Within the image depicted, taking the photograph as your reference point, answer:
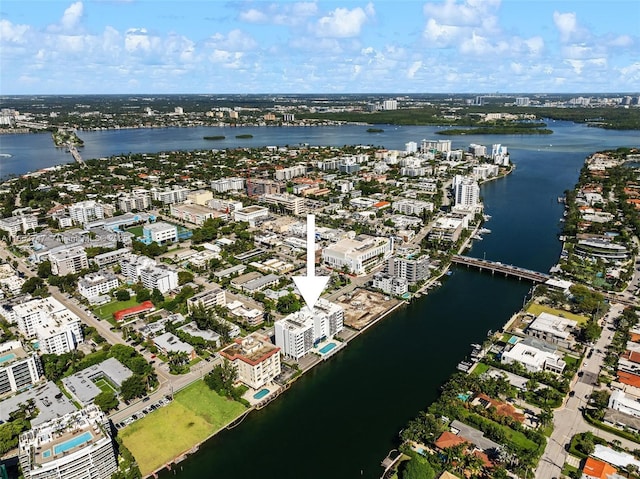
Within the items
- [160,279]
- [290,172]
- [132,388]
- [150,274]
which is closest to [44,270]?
[150,274]

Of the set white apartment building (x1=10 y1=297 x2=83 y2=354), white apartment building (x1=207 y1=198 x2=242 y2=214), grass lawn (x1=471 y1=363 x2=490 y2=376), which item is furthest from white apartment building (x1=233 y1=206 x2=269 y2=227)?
grass lawn (x1=471 y1=363 x2=490 y2=376)

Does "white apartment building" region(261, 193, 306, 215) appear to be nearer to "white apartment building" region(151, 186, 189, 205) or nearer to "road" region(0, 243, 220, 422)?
"white apartment building" region(151, 186, 189, 205)

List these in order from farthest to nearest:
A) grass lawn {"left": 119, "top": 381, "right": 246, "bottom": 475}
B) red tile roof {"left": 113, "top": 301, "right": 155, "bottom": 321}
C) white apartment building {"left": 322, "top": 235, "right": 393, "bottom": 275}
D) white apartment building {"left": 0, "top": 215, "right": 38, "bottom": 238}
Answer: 1. white apartment building {"left": 0, "top": 215, "right": 38, "bottom": 238}
2. white apartment building {"left": 322, "top": 235, "right": 393, "bottom": 275}
3. red tile roof {"left": 113, "top": 301, "right": 155, "bottom": 321}
4. grass lawn {"left": 119, "top": 381, "right": 246, "bottom": 475}

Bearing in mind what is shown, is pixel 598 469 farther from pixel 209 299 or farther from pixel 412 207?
pixel 412 207

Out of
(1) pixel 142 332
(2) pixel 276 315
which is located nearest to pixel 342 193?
(2) pixel 276 315

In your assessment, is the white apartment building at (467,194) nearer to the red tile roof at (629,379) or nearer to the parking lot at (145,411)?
the red tile roof at (629,379)

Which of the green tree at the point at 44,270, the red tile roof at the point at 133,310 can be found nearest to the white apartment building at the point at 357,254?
the red tile roof at the point at 133,310
